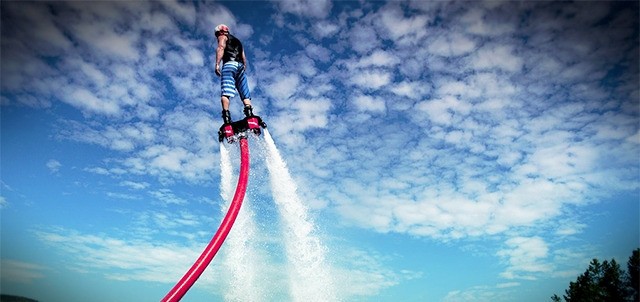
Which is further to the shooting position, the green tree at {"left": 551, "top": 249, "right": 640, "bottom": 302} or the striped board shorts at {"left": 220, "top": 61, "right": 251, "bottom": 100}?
the green tree at {"left": 551, "top": 249, "right": 640, "bottom": 302}

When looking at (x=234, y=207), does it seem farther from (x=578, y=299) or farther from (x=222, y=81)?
(x=578, y=299)

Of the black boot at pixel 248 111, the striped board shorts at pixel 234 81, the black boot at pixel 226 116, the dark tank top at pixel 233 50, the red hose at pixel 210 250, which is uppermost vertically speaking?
the dark tank top at pixel 233 50

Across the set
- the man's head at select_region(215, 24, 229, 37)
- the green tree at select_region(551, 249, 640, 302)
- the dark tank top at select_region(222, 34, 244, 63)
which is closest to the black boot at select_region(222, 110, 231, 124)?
the dark tank top at select_region(222, 34, 244, 63)

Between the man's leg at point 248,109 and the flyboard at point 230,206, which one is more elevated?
the man's leg at point 248,109

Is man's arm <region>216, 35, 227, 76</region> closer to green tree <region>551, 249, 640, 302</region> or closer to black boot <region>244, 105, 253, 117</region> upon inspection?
black boot <region>244, 105, 253, 117</region>

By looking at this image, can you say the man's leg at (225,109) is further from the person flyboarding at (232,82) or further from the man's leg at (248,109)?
the man's leg at (248,109)

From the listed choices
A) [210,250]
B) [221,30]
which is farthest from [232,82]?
[210,250]

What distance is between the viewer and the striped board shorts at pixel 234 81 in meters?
7.55

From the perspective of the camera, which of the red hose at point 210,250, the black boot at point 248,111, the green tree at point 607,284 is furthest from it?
the green tree at point 607,284

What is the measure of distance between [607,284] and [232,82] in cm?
10095

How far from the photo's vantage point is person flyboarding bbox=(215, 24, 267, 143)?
24.0ft

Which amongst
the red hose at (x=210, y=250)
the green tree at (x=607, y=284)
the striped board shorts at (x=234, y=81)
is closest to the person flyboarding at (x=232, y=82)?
the striped board shorts at (x=234, y=81)

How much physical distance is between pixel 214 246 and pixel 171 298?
3.13ft

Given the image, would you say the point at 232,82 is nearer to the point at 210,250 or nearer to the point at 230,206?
the point at 230,206
